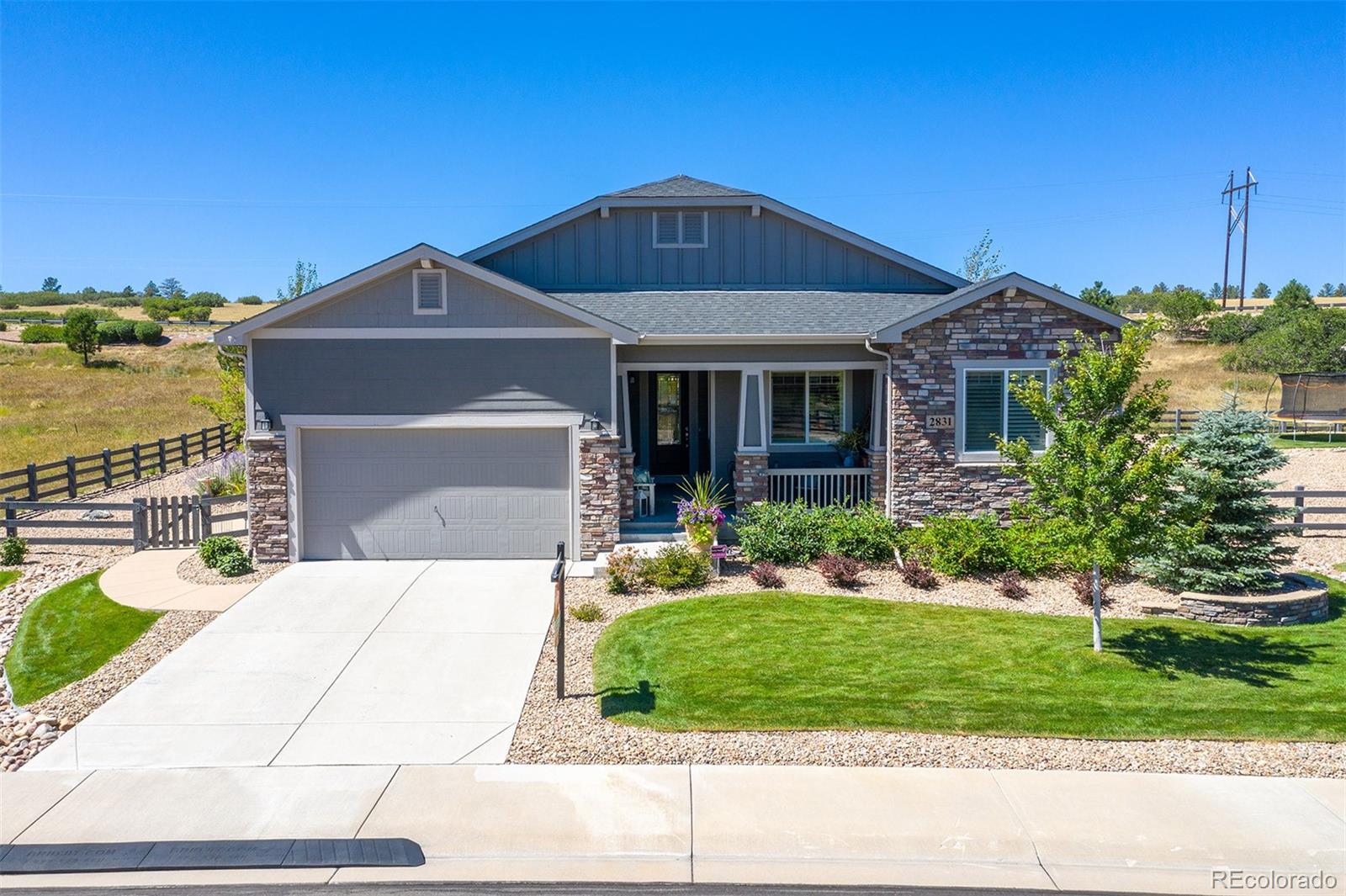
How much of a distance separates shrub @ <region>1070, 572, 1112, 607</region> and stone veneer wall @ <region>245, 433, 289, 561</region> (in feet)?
39.0

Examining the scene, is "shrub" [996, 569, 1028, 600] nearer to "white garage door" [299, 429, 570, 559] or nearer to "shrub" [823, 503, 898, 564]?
"shrub" [823, 503, 898, 564]

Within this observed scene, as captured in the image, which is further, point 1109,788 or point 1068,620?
point 1068,620

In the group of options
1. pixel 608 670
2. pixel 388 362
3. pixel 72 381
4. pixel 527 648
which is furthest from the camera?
pixel 72 381

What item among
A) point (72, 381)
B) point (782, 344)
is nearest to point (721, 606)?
point (782, 344)

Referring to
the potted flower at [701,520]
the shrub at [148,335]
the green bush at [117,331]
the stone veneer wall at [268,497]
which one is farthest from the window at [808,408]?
the shrub at [148,335]

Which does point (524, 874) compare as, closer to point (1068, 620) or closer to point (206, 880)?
point (206, 880)

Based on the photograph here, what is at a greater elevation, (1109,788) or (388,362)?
(388,362)

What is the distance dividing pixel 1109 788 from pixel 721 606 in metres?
5.40

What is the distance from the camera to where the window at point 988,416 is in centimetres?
1424

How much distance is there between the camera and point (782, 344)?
48.9 feet

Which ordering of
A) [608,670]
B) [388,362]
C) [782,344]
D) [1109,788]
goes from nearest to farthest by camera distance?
[1109,788] → [608,670] → [388,362] → [782,344]

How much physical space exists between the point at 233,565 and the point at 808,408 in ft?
32.7

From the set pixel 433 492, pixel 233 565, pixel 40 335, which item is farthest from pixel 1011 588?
pixel 40 335

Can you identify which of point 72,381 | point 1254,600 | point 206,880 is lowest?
point 206,880
